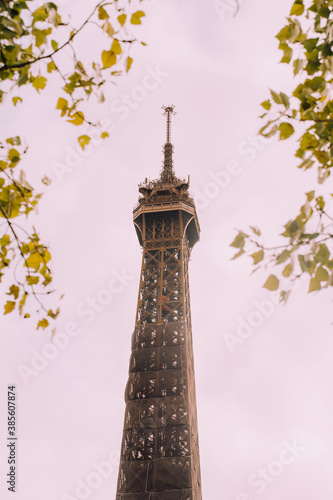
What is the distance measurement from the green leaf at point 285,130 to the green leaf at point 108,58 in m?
1.78

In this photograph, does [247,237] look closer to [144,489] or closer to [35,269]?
[35,269]

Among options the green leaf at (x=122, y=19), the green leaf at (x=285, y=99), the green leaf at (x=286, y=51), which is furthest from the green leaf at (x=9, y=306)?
the green leaf at (x=286, y=51)

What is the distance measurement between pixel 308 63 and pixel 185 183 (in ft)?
159

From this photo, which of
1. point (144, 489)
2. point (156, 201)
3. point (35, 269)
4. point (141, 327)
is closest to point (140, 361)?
point (141, 327)

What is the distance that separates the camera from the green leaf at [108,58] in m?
5.26

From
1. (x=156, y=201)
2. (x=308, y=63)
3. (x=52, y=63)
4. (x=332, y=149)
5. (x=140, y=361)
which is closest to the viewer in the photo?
(x=332, y=149)

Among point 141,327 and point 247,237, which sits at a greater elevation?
point 141,327

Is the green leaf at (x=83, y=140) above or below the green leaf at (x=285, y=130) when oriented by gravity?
above

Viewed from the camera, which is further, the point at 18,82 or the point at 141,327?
the point at 141,327

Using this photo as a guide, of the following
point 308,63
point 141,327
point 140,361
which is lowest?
point 308,63

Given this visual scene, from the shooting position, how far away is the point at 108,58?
527 cm

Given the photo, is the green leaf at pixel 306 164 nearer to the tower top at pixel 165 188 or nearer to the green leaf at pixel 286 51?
the green leaf at pixel 286 51

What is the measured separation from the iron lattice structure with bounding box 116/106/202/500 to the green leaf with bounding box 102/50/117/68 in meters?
36.1

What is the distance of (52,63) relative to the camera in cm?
548
